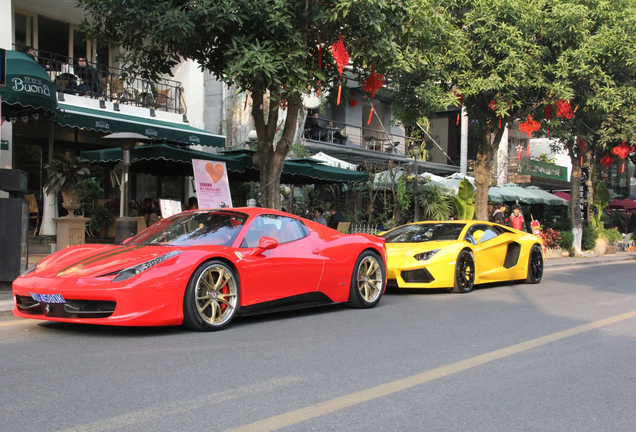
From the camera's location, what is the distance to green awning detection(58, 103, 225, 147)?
1416 centimetres

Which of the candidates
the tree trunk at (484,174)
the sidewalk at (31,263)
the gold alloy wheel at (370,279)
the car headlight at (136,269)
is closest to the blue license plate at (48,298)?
the car headlight at (136,269)

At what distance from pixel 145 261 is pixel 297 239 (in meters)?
2.19

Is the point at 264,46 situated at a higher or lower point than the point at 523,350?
higher

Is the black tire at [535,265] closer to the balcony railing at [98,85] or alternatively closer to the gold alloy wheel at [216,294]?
the gold alloy wheel at [216,294]

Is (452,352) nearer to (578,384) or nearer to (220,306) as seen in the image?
(578,384)

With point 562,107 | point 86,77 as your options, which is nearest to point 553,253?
point 562,107

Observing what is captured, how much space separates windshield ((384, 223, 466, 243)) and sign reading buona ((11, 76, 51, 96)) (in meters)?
6.19

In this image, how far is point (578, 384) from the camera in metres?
4.82

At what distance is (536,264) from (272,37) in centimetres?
674

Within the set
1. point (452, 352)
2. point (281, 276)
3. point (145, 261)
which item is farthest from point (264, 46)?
point (452, 352)

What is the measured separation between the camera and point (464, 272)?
35.3 ft

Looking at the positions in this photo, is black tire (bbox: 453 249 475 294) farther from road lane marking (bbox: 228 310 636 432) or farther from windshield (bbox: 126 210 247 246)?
windshield (bbox: 126 210 247 246)

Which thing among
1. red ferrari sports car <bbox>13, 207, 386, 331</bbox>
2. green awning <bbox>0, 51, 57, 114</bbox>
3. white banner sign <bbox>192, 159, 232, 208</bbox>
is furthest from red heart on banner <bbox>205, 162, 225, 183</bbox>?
red ferrari sports car <bbox>13, 207, 386, 331</bbox>

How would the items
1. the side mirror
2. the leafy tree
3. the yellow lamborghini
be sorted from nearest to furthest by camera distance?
the side mirror, the leafy tree, the yellow lamborghini
